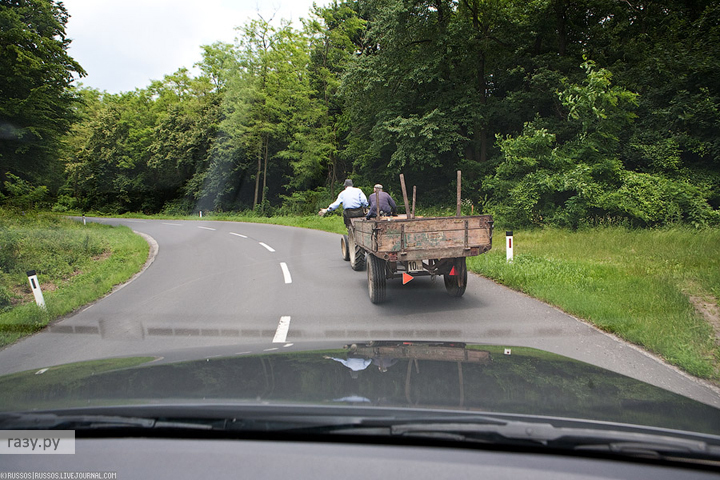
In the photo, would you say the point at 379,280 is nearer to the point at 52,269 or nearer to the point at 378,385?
the point at 378,385

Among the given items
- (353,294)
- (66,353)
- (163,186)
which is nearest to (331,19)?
(163,186)

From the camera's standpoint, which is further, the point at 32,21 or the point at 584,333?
the point at 32,21

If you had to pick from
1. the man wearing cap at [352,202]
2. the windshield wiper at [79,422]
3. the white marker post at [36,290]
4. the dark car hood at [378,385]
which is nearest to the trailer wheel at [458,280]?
the man wearing cap at [352,202]

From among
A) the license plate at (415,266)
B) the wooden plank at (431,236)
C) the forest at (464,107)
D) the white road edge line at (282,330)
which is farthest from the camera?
the forest at (464,107)

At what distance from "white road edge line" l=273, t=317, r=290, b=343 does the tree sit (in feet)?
61.4

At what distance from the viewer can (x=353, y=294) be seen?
8016 mm

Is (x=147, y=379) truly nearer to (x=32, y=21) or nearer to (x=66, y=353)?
(x=66, y=353)

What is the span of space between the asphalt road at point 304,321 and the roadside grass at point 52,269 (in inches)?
18.0

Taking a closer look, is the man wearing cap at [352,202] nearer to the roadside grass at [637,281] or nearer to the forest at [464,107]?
the roadside grass at [637,281]

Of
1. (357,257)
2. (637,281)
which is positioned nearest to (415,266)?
(357,257)

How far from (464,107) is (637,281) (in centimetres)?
1726

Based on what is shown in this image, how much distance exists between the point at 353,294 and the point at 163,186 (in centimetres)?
4760

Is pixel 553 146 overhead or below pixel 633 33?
below

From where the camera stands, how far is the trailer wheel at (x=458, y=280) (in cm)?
728
